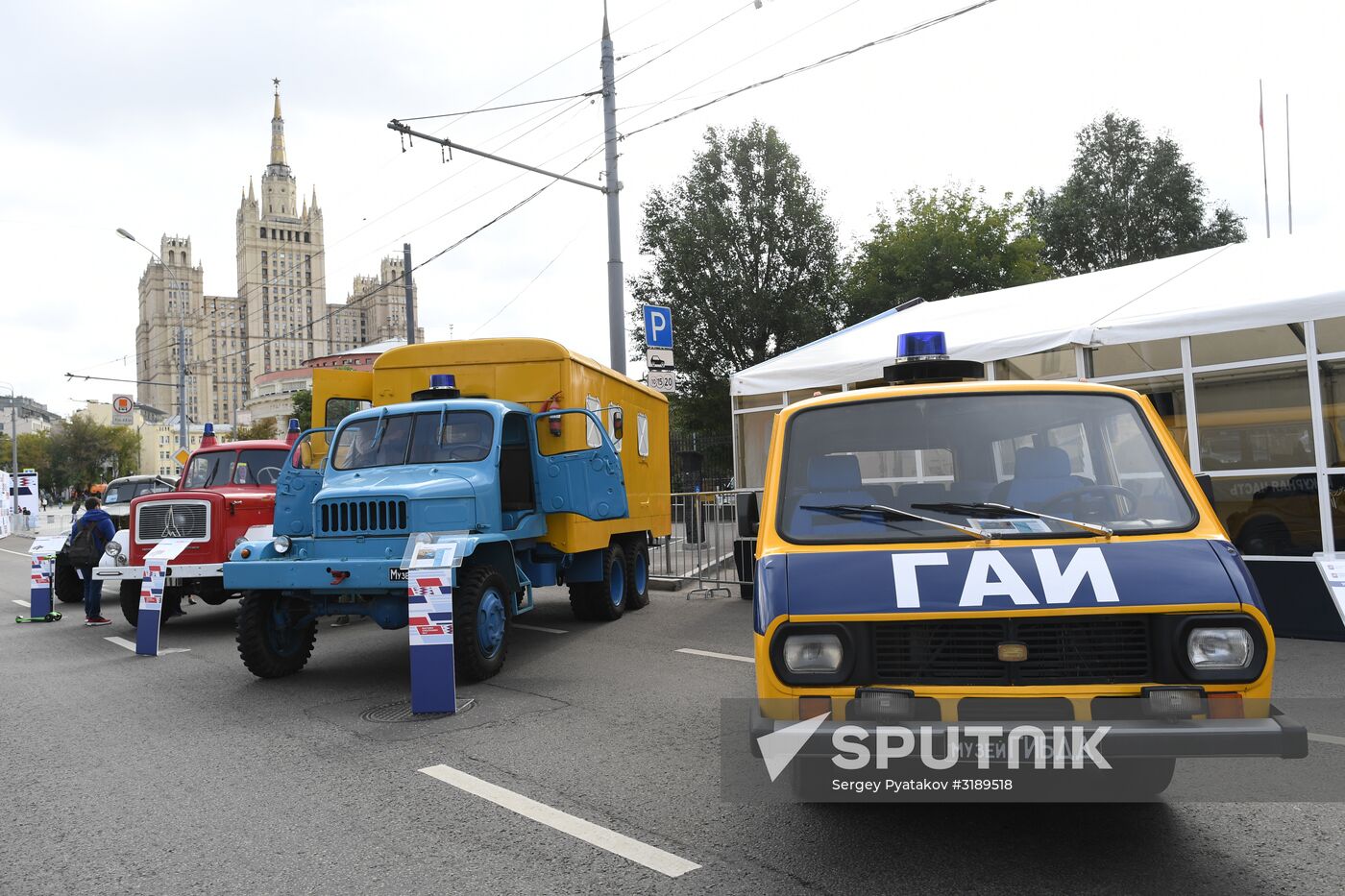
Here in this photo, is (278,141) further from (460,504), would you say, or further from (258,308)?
(460,504)

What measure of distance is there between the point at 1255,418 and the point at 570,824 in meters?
8.32

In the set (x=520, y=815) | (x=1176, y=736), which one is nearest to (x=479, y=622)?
(x=520, y=815)

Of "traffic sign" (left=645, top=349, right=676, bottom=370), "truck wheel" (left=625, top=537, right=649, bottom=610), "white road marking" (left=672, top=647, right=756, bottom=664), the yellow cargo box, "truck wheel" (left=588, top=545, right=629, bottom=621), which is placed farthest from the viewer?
"traffic sign" (left=645, top=349, right=676, bottom=370)

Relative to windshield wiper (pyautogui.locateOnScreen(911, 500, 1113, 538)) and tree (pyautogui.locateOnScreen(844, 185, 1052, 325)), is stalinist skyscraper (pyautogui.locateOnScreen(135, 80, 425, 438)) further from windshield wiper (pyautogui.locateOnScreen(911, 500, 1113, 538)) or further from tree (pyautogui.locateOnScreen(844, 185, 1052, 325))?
windshield wiper (pyautogui.locateOnScreen(911, 500, 1113, 538))

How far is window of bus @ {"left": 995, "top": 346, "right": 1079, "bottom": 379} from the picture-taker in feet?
36.8

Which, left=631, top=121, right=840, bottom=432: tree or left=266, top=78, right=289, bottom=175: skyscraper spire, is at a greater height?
left=266, top=78, right=289, bottom=175: skyscraper spire

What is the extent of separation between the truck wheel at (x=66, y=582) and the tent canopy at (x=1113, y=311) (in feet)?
36.9

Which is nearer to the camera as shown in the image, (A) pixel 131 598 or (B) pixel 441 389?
(B) pixel 441 389

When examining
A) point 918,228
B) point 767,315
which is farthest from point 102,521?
point 918,228

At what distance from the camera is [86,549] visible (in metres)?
12.3

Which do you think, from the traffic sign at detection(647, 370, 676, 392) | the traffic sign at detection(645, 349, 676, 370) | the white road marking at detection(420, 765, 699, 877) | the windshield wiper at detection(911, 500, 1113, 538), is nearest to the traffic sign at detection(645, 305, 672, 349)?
the traffic sign at detection(645, 349, 676, 370)

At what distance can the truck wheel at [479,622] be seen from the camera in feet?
23.2

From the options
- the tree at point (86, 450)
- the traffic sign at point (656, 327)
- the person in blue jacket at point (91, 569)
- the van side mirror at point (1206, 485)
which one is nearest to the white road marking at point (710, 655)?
the van side mirror at point (1206, 485)

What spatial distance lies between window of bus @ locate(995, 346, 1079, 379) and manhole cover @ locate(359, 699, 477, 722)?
7387mm
